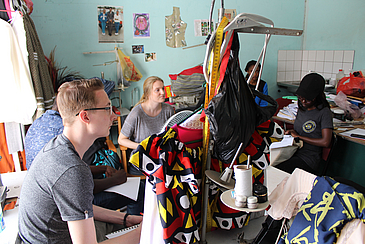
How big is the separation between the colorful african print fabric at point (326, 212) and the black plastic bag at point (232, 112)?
389mm

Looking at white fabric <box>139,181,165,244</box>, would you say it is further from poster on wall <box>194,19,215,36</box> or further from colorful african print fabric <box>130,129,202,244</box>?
poster on wall <box>194,19,215,36</box>

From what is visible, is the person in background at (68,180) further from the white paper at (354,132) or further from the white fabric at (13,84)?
the white paper at (354,132)

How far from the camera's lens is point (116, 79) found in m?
3.96

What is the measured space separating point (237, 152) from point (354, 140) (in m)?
1.48

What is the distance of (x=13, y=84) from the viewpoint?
92.9 inches

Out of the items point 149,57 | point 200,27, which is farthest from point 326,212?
point 200,27

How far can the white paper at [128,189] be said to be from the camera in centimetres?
185

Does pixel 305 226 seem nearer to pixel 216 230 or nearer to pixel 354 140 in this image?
pixel 216 230

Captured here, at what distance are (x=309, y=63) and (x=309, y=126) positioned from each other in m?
3.02

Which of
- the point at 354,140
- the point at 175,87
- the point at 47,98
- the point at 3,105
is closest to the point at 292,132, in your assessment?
the point at 354,140

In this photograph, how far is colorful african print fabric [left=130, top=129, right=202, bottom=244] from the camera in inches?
51.9

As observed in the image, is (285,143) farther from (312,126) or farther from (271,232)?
(271,232)

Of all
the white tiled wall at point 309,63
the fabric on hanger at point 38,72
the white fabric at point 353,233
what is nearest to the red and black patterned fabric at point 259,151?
the white fabric at point 353,233

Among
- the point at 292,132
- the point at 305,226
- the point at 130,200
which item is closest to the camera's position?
the point at 305,226
